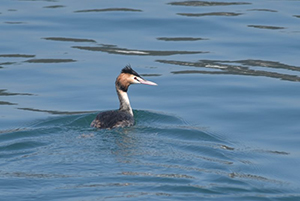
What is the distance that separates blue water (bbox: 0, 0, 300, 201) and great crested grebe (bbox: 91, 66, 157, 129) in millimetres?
241

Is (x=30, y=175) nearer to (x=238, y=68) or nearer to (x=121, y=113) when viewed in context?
(x=121, y=113)

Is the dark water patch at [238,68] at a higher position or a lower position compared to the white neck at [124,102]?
higher

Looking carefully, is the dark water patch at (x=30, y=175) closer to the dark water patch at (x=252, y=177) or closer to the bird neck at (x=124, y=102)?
the dark water patch at (x=252, y=177)

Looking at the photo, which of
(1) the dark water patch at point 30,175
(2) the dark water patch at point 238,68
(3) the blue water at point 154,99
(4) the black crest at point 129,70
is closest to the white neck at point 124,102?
(3) the blue water at point 154,99

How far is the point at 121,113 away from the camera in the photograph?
1403 cm

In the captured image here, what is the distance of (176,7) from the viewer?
23281 mm

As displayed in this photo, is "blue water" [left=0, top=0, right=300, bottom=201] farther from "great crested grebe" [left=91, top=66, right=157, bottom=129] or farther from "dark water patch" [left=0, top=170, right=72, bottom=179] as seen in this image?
"great crested grebe" [left=91, top=66, right=157, bottom=129]

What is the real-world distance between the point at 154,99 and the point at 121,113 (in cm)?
202

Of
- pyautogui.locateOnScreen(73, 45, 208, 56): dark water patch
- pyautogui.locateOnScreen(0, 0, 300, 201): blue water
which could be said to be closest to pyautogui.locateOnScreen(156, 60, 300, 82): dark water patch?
pyautogui.locateOnScreen(0, 0, 300, 201): blue water

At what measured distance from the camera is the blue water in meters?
11.1

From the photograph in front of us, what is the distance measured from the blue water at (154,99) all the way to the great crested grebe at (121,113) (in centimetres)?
24

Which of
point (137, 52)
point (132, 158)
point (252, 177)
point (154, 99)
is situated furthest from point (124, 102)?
point (137, 52)

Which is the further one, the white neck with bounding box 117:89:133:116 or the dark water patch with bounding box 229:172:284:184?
the white neck with bounding box 117:89:133:116

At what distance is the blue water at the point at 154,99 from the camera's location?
11070mm
